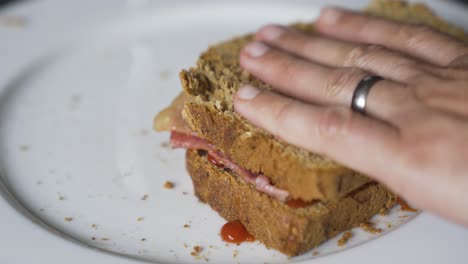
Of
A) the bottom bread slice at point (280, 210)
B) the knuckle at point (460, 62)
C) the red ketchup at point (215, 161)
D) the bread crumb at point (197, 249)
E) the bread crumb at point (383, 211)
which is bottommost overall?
the bread crumb at point (197, 249)

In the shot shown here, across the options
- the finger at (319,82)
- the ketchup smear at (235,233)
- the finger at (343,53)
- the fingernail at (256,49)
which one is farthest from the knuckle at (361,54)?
the ketchup smear at (235,233)

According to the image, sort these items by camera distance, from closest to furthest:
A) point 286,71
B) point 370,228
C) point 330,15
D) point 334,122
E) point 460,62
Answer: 1. point 334,122
2. point 460,62
3. point 370,228
4. point 286,71
5. point 330,15

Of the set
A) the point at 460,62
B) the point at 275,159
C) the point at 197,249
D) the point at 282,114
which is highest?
the point at 460,62

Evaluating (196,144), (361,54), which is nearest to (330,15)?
(361,54)

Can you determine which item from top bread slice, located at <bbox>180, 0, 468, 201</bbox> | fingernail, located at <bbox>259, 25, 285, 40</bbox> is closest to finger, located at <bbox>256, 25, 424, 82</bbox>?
fingernail, located at <bbox>259, 25, 285, 40</bbox>

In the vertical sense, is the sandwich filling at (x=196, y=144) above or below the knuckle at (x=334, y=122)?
below

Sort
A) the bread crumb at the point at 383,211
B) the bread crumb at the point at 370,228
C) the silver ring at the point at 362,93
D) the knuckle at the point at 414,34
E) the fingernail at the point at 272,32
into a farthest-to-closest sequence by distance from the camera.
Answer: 1. the fingernail at the point at 272,32
2. the knuckle at the point at 414,34
3. the bread crumb at the point at 383,211
4. the bread crumb at the point at 370,228
5. the silver ring at the point at 362,93

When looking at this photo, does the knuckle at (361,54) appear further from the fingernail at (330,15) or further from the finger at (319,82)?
the fingernail at (330,15)

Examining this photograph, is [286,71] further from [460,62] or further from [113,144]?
[113,144]
